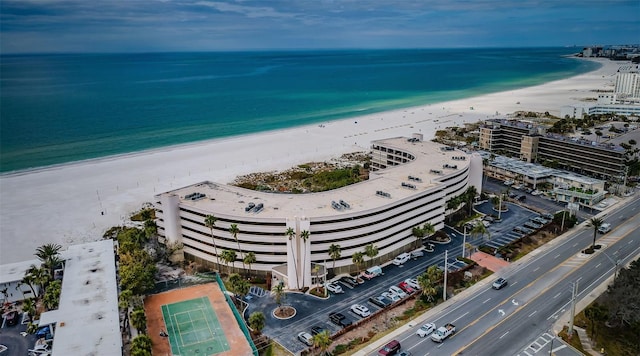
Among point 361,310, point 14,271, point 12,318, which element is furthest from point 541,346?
point 14,271

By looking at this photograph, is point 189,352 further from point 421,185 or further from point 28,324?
point 421,185

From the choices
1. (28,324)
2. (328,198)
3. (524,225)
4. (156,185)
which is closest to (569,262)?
(524,225)

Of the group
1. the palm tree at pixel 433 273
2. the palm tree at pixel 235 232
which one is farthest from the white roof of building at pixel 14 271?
the palm tree at pixel 433 273

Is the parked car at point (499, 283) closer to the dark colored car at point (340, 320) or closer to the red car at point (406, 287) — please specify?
the red car at point (406, 287)

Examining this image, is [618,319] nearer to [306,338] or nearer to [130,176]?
[306,338]

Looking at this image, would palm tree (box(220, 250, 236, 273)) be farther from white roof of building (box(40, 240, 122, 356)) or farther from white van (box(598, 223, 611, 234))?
white van (box(598, 223, 611, 234))

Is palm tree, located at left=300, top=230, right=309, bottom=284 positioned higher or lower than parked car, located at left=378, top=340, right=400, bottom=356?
higher

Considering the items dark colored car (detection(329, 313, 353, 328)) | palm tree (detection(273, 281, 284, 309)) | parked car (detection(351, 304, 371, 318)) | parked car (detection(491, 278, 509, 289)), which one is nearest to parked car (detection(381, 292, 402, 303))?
parked car (detection(351, 304, 371, 318))
